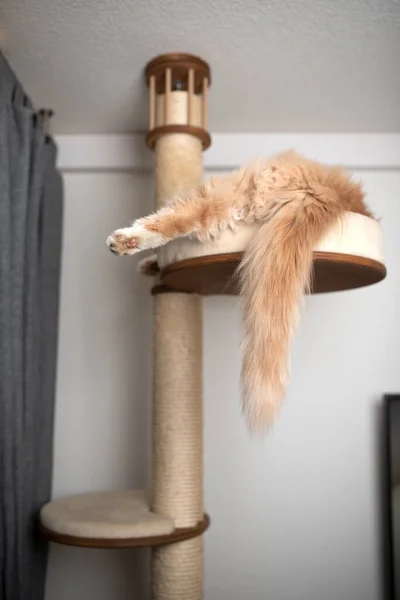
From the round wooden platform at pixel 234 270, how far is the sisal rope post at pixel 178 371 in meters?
0.16

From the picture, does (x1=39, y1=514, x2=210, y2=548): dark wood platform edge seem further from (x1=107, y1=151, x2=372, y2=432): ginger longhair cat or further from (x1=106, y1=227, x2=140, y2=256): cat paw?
(x1=106, y1=227, x2=140, y2=256): cat paw

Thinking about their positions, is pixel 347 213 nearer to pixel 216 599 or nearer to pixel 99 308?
pixel 99 308

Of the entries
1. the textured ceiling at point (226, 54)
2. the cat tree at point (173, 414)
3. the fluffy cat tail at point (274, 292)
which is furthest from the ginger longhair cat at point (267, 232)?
the textured ceiling at point (226, 54)

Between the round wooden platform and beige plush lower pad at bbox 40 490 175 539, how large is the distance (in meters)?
0.66

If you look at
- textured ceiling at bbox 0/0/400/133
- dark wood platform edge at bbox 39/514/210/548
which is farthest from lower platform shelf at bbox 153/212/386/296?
dark wood platform edge at bbox 39/514/210/548

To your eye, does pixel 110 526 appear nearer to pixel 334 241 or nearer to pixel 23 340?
pixel 23 340

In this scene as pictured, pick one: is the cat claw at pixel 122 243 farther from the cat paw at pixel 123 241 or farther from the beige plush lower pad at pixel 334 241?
the beige plush lower pad at pixel 334 241

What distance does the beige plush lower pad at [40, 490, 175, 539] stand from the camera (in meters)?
1.56

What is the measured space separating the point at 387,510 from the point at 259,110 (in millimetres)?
1477

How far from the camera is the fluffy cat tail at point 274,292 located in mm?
1069

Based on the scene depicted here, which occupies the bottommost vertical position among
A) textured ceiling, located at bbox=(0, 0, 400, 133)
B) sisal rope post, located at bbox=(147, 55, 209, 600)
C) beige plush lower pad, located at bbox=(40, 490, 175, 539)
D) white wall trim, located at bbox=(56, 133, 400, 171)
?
beige plush lower pad, located at bbox=(40, 490, 175, 539)

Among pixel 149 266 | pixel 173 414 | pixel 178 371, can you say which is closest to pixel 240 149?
pixel 149 266

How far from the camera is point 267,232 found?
1.16 metres

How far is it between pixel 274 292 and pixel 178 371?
2.20 feet
